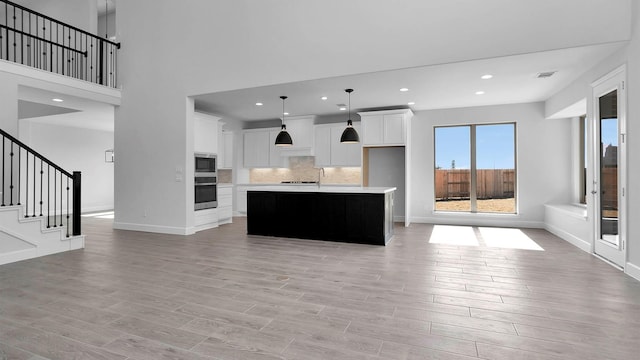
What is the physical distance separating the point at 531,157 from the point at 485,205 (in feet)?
4.54

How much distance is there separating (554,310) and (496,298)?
430mm

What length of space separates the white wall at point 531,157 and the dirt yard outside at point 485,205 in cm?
21

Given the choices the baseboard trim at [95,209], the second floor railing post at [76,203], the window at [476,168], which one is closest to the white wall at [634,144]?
the window at [476,168]

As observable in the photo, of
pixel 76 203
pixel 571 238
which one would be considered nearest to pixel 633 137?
pixel 571 238

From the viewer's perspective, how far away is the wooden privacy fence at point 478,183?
741 centimetres

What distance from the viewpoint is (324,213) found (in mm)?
5707

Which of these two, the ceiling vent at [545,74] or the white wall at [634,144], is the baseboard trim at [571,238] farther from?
the ceiling vent at [545,74]

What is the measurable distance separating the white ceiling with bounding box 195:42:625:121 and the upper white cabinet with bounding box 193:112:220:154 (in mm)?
346

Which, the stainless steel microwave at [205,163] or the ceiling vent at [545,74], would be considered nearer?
the ceiling vent at [545,74]

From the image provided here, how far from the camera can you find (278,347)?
2.13 meters

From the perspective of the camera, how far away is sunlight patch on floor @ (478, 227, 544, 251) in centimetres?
521

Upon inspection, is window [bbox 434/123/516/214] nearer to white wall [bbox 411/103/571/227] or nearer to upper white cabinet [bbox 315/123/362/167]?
white wall [bbox 411/103/571/227]

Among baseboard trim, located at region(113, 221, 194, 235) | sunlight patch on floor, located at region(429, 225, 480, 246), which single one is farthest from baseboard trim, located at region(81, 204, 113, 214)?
sunlight patch on floor, located at region(429, 225, 480, 246)

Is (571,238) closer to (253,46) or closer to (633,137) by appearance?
(633,137)
